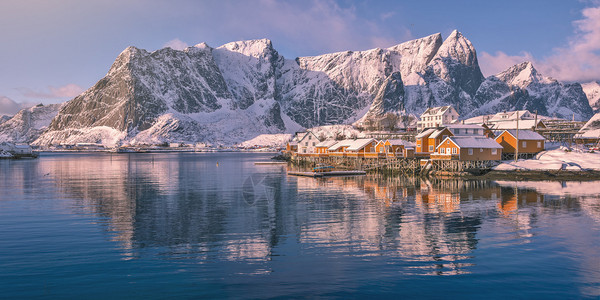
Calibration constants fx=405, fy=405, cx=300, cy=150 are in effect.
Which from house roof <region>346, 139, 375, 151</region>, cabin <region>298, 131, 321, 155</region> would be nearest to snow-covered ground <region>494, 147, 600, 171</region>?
house roof <region>346, 139, 375, 151</region>

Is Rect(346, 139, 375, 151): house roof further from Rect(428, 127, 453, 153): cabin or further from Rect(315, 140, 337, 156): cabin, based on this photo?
Rect(428, 127, 453, 153): cabin

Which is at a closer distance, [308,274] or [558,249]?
[308,274]

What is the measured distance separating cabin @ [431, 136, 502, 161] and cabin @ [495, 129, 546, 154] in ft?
22.6

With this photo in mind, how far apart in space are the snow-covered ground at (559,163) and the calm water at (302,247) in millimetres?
25898

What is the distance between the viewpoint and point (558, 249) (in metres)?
22.7

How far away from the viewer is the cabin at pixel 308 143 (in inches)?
4966

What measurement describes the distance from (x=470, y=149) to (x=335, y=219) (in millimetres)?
48068

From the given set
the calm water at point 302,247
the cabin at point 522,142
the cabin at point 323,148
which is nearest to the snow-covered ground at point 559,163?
the cabin at point 522,142

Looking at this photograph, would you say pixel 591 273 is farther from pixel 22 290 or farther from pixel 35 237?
pixel 35 237

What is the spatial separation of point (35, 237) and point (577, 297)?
2973 cm

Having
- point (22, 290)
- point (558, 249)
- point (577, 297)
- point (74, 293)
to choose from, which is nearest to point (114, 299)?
point (74, 293)

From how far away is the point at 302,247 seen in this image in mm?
23109

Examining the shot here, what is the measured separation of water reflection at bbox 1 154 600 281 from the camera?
869 inches

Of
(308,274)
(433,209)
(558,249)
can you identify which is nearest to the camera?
(308,274)
